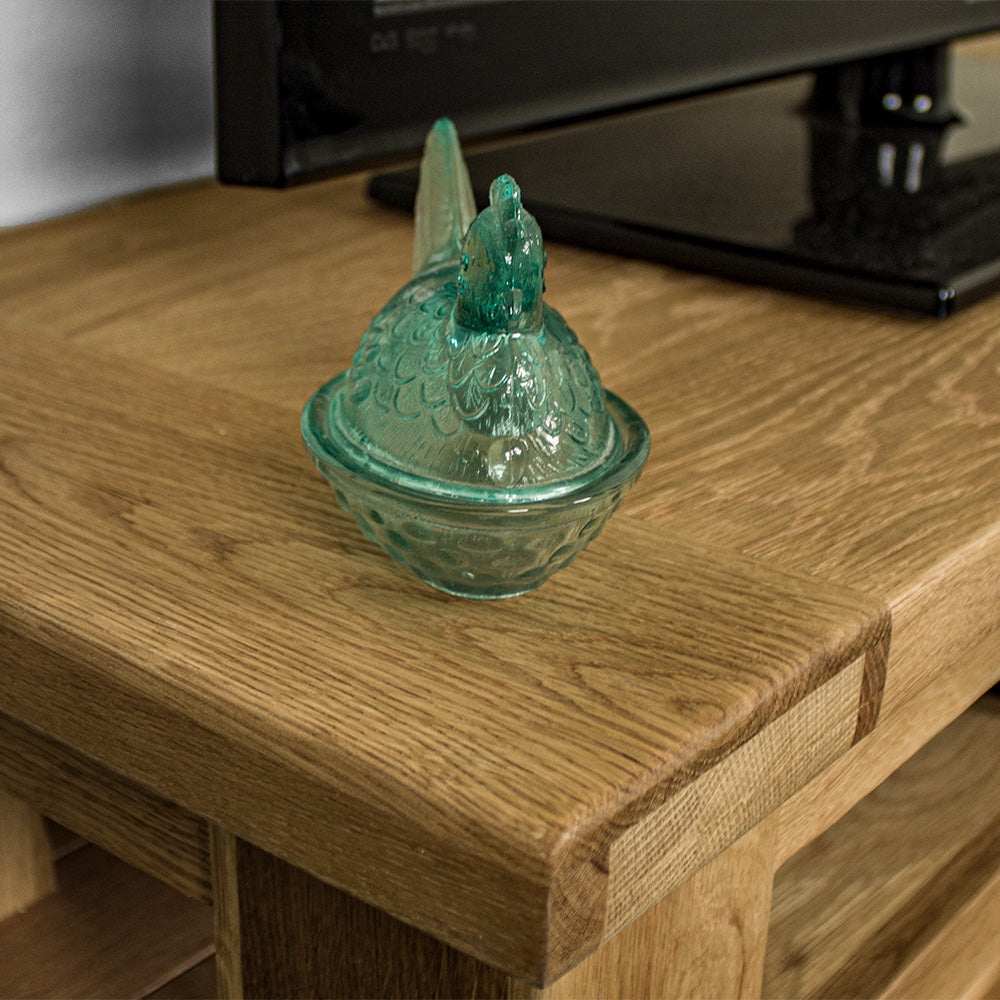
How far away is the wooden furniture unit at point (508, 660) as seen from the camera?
32 cm

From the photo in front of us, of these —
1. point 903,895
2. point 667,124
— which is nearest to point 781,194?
point 667,124

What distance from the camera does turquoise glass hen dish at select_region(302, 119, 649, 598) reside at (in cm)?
35

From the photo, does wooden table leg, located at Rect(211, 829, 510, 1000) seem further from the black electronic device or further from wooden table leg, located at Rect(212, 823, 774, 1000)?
the black electronic device

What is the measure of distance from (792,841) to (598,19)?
433 millimetres

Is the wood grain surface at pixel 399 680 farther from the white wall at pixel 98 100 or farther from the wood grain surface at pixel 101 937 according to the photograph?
the white wall at pixel 98 100

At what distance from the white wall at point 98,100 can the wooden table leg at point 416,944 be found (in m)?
0.53

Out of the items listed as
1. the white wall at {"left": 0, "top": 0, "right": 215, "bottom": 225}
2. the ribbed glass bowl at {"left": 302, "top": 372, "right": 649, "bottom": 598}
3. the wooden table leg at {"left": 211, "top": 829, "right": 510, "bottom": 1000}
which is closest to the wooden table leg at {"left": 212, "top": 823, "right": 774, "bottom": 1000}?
the wooden table leg at {"left": 211, "top": 829, "right": 510, "bottom": 1000}

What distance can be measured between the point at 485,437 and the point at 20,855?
13.7 inches

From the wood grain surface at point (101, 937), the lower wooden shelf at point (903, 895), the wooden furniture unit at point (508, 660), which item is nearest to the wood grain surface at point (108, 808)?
the wooden furniture unit at point (508, 660)

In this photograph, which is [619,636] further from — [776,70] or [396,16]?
[776,70]

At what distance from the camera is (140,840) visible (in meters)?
0.46

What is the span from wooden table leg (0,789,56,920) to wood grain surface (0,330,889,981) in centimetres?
19

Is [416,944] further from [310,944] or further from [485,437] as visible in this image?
[485,437]

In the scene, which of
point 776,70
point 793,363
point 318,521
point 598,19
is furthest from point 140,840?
point 776,70
